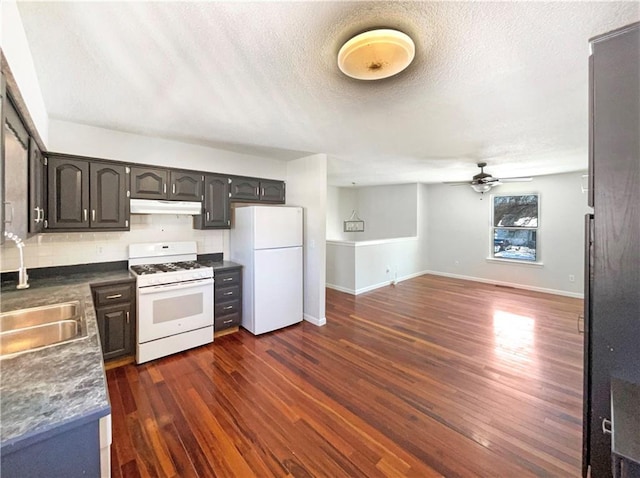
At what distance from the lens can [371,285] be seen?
604 cm

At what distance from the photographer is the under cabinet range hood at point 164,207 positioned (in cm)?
306

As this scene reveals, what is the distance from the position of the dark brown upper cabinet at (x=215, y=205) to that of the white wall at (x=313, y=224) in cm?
104

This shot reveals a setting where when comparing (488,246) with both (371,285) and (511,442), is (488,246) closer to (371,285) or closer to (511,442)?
(371,285)

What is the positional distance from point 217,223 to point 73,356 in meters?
2.54

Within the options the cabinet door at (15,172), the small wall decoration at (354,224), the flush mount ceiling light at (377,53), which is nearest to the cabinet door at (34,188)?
the cabinet door at (15,172)

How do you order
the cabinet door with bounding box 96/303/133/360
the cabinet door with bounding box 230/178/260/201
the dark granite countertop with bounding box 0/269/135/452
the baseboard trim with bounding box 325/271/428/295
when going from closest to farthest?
the dark granite countertop with bounding box 0/269/135/452
the cabinet door with bounding box 96/303/133/360
the cabinet door with bounding box 230/178/260/201
the baseboard trim with bounding box 325/271/428/295

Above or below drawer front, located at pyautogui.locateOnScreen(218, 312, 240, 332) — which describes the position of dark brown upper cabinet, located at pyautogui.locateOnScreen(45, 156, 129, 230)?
above

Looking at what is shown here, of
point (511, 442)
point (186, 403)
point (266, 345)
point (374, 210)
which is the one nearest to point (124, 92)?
point (186, 403)

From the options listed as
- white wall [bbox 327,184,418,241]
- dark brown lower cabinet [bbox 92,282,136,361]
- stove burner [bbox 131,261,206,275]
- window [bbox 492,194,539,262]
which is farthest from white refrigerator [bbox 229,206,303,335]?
window [bbox 492,194,539,262]

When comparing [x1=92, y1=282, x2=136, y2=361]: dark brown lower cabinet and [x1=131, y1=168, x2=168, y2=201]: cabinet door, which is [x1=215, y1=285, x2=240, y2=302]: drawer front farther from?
[x1=131, y1=168, x2=168, y2=201]: cabinet door

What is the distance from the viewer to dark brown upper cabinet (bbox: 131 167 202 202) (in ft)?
10.0

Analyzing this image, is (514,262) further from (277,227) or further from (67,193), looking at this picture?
(67,193)

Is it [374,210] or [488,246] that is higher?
[374,210]

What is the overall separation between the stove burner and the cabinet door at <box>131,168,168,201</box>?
2.57 feet
